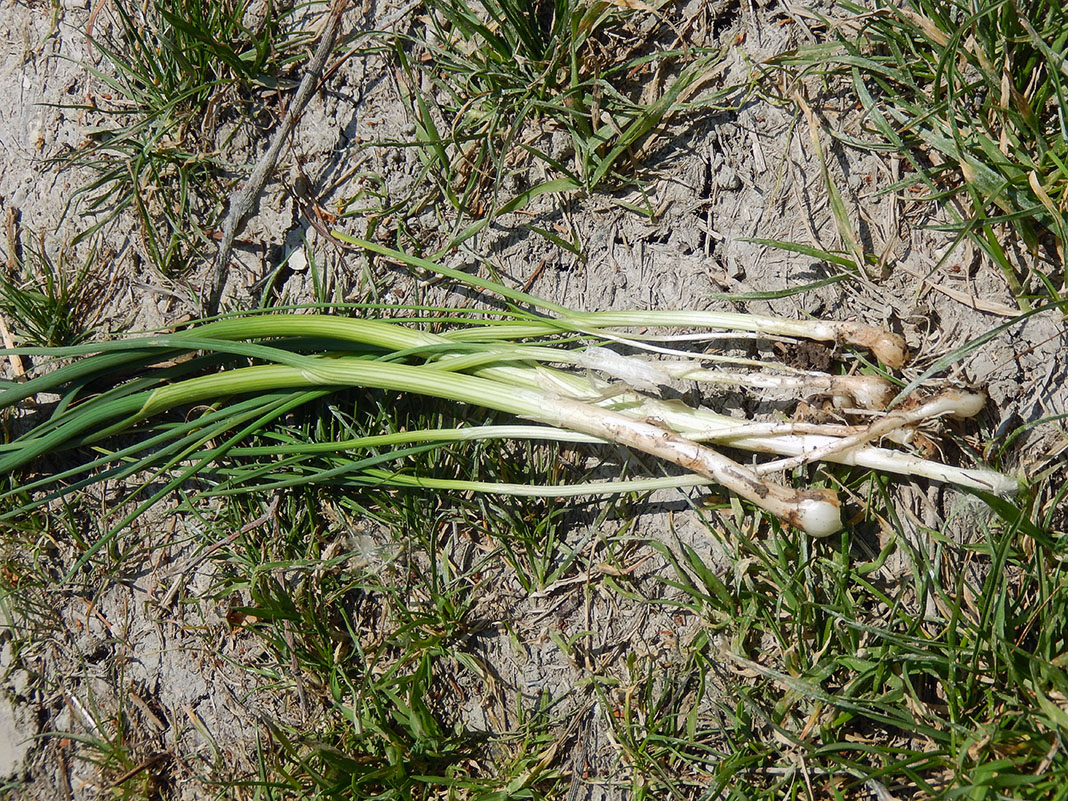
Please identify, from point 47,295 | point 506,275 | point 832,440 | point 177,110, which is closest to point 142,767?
point 47,295

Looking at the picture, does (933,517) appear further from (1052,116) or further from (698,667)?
(1052,116)

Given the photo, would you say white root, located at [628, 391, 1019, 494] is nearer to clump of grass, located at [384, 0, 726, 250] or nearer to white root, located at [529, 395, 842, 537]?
white root, located at [529, 395, 842, 537]

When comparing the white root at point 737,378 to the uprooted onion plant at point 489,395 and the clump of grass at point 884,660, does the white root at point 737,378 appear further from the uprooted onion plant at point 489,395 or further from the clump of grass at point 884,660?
the clump of grass at point 884,660

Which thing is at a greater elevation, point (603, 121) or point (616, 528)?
point (603, 121)

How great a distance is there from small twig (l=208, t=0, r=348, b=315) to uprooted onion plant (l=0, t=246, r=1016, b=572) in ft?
0.50

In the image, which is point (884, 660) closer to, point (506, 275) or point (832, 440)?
point (832, 440)

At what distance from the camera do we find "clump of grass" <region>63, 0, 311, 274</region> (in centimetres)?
202

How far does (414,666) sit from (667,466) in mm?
762

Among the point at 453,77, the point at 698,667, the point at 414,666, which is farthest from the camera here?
the point at 453,77

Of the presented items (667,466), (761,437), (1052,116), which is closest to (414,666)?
(667,466)

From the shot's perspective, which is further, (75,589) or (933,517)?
(75,589)

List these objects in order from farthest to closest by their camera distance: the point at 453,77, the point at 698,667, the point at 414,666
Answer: the point at 453,77, the point at 414,666, the point at 698,667

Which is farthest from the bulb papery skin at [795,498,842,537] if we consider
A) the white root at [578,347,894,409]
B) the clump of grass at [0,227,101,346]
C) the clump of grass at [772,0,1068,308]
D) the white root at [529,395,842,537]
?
the clump of grass at [0,227,101,346]

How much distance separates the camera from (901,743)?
5.03ft
